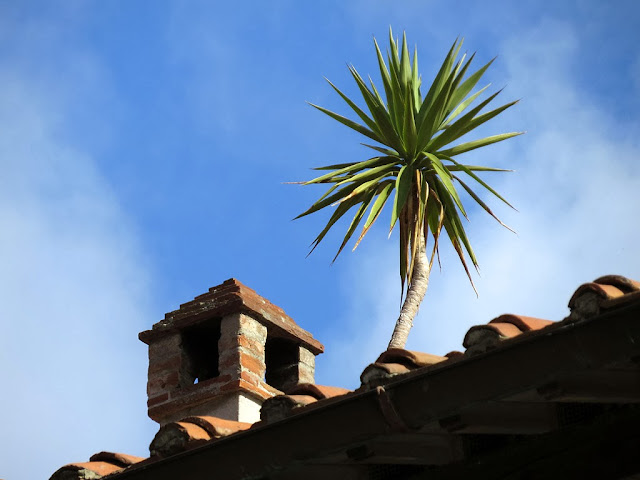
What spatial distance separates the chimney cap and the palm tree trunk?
2.15 meters

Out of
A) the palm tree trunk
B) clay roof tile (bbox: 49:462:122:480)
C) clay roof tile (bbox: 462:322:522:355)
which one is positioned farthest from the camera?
the palm tree trunk

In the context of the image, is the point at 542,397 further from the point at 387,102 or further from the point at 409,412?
the point at 387,102

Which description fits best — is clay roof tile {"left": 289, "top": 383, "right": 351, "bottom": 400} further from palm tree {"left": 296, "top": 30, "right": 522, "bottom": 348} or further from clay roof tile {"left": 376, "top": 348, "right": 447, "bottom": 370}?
palm tree {"left": 296, "top": 30, "right": 522, "bottom": 348}

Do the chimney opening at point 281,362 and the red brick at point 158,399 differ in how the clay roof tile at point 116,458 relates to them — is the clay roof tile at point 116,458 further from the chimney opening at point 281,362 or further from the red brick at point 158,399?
the chimney opening at point 281,362

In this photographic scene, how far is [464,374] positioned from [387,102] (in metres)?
8.35

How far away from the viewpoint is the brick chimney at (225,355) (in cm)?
714

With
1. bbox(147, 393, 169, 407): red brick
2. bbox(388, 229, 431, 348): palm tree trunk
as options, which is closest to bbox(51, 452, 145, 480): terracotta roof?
bbox(147, 393, 169, 407): red brick

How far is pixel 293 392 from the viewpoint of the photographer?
4.16m

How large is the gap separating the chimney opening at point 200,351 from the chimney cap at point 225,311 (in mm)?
116

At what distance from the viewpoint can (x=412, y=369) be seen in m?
3.79

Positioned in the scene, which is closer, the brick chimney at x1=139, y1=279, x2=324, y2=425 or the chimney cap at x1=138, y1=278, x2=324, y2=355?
the brick chimney at x1=139, y1=279, x2=324, y2=425

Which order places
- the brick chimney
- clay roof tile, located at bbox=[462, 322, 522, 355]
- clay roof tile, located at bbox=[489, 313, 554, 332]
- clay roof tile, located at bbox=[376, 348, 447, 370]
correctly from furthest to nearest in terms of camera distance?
the brick chimney → clay roof tile, located at bbox=[376, 348, 447, 370] → clay roof tile, located at bbox=[489, 313, 554, 332] → clay roof tile, located at bbox=[462, 322, 522, 355]

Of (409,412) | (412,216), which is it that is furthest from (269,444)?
(412,216)

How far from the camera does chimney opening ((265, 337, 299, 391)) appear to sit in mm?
8005
